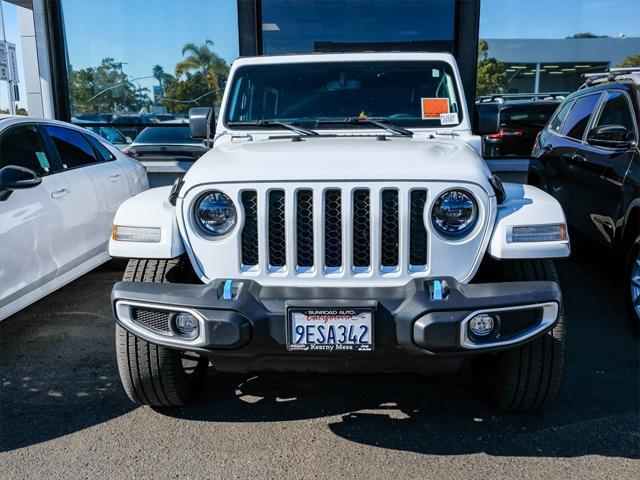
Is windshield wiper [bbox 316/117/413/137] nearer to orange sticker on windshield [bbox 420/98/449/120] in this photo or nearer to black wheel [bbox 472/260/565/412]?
orange sticker on windshield [bbox 420/98/449/120]

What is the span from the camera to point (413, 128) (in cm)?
404

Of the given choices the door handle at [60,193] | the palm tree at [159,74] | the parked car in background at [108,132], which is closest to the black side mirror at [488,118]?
the door handle at [60,193]

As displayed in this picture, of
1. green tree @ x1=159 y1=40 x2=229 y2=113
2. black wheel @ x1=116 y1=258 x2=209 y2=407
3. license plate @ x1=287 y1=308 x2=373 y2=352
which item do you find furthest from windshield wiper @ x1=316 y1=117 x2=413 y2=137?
green tree @ x1=159 y1=40 x2=229 y2=113

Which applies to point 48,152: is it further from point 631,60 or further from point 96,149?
point 631,60

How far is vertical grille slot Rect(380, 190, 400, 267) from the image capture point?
8.92ft

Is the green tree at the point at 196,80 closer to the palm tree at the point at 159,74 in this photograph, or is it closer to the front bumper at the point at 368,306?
the palm tree at the point at 159,74

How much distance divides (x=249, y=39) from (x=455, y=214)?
758 cm

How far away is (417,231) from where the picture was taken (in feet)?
9.05

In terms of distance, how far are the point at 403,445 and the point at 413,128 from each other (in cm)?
206

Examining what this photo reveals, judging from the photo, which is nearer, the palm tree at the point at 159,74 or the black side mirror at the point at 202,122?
the black side mirror at the point at 202,122

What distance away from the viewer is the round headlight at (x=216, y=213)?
2787mm

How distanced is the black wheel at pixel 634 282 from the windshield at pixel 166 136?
268 inches

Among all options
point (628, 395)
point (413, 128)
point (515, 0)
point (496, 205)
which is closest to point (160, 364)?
point (496, 205)

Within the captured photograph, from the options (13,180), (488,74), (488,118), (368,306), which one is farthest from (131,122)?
(368,306)
